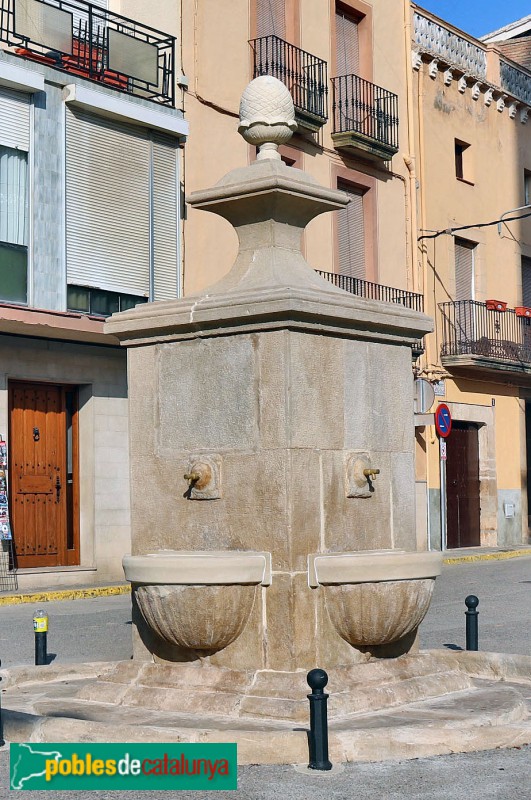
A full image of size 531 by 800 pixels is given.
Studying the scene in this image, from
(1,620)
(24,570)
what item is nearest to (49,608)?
(1,620)

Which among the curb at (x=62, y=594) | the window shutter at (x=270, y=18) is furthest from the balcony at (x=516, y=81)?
the curb at (x=62, y=594)

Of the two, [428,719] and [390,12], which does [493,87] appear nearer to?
[390,12]

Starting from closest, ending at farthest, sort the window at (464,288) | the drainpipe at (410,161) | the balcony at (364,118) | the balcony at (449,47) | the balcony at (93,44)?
1. the balcony at (93,44)
2. the balcony at (364,118)
3. the drainpipe at (410,161)
4. the window at (464,288)
5. the balcony at (449,47)

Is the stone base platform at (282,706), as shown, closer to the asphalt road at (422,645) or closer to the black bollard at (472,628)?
the asphalt road at (422,645)

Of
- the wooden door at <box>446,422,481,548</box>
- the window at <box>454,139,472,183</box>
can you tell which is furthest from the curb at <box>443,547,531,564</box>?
the window at <box>454,139,472,183</box>

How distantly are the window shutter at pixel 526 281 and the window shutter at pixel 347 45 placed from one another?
7628 millimetres

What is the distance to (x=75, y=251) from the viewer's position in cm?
1906

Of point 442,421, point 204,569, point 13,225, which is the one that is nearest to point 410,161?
point 442,421

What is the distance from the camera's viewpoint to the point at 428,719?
6793mm

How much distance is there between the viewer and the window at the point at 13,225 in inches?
712

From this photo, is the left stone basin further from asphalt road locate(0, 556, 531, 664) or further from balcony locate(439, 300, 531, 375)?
balcony locate(439, 300, 531, 375)

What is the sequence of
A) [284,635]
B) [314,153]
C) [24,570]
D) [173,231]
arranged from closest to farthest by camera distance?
[284,635] < [24,570] < [173,231] < [314,153]

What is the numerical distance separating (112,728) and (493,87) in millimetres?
26126

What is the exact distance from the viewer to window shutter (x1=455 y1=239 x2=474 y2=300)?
2873cm
